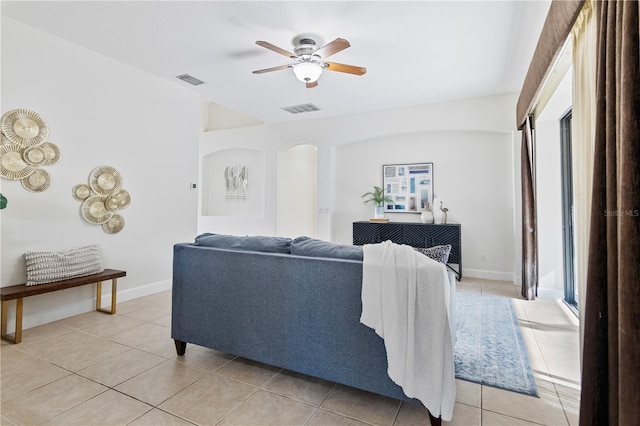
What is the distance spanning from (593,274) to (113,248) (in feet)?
14.2

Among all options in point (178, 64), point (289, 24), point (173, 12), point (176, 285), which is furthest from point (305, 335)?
point (178, 64)

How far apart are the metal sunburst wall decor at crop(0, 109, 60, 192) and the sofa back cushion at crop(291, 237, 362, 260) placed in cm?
273

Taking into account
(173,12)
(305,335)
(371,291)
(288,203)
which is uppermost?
(173,12)

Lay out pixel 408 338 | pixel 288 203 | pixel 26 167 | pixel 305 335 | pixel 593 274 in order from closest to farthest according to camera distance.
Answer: pixel 593 274 < pixel 408 338 < pixel 305 335 < pixel 26 167 < pixel 288 203

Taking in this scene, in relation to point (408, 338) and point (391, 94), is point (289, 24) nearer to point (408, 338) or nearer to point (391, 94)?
point (391, 94)

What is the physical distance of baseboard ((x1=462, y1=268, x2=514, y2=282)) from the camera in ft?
16.1

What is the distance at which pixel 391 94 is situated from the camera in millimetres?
4812

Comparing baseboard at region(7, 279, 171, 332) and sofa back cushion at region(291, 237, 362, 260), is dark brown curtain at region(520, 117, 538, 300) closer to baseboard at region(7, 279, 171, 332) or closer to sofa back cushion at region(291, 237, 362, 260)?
sofa back cushion at region(291, 237, 362, 260)

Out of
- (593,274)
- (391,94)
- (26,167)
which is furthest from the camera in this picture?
(391,94)

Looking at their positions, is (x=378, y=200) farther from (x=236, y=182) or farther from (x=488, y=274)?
(x=236, y=182)

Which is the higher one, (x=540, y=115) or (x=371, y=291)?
(x=540, y=115)

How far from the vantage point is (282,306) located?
2.01 metres

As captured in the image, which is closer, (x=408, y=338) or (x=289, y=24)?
(x=408, y=338)

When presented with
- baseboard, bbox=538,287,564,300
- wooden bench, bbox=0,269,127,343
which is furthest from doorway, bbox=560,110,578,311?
wooden bench, bbox=0,269,127,343
